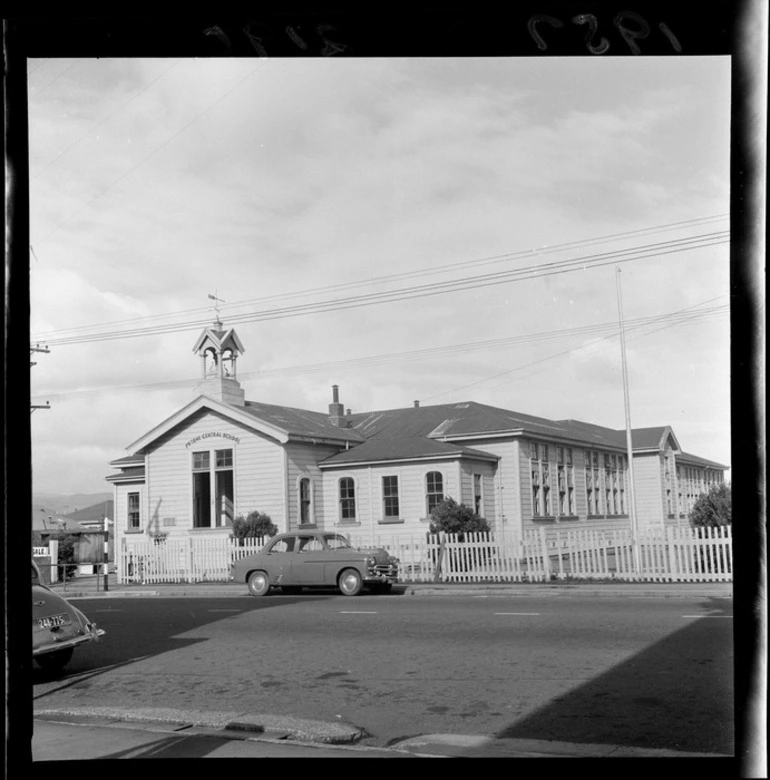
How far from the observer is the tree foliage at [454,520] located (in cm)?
2803

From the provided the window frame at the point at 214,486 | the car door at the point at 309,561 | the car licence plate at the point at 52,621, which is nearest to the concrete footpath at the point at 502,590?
the car door at the point at 309,561

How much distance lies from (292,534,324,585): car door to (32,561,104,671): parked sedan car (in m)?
9.99

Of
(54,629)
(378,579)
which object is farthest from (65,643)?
(378,579)

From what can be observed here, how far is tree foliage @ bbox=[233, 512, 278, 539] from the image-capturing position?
29.5 meters

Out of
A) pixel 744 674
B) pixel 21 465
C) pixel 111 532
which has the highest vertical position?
pixel 21 465

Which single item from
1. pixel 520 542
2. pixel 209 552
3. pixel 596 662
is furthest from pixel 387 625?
pixel 209 552

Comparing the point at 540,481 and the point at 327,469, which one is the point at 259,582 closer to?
the point at 327,469

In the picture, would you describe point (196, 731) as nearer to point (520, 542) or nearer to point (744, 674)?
point (744, 674)

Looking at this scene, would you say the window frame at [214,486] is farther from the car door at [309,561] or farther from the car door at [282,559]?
the car door at [309,561]

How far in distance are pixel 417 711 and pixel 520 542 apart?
16252mm

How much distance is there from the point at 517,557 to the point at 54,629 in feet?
49.5

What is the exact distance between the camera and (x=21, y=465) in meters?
3.25

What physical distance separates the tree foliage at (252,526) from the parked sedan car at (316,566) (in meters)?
7.84

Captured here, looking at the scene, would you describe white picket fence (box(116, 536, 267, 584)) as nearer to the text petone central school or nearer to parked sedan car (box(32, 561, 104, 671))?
the text petone central school
